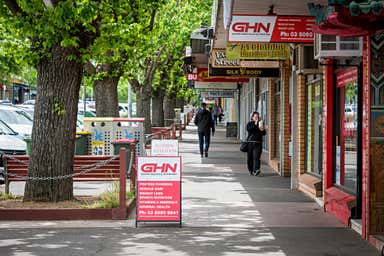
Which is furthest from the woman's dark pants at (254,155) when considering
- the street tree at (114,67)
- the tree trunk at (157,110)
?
the tree trunk at (157,110)

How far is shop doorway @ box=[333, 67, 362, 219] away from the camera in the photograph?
1085cm

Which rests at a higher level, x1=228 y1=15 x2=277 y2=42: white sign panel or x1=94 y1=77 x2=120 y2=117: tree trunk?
x1=228 y1=15 x2=277 y2=42: white sign panel

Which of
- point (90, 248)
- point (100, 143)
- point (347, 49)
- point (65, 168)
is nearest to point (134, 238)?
point (90, 248)

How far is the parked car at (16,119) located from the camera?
2203 cm

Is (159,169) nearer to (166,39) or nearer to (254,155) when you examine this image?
(254,155)

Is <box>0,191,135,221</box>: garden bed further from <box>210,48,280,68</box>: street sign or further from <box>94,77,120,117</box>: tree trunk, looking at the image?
<box>94,77,120,117</box>: tree trunk

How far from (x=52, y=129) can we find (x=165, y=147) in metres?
4.03

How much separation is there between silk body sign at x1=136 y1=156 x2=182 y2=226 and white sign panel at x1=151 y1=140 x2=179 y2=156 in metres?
5.22

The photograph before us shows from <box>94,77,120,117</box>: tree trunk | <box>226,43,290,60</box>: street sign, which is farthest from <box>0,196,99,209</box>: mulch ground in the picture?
<box>94,77,120,117</box>: tree trunk

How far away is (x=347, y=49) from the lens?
423 inches

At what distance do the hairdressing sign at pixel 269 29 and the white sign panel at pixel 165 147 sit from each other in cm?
432

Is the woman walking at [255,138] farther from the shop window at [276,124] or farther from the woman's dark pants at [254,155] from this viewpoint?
the shop window at [276,124]

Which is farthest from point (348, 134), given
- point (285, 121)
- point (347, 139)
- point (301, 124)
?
point (285, 121)

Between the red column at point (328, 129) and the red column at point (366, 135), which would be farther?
the red column at point (328, 129)
